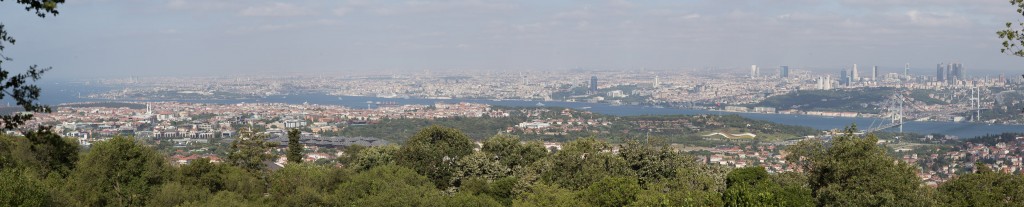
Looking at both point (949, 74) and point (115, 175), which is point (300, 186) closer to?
point (115, 175)

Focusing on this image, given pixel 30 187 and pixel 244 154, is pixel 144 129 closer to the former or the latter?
pixel 244 154

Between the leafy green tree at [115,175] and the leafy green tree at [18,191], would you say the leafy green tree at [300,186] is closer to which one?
the leafy green tree at [115,175]

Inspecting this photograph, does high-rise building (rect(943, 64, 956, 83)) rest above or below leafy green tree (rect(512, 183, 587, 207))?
above

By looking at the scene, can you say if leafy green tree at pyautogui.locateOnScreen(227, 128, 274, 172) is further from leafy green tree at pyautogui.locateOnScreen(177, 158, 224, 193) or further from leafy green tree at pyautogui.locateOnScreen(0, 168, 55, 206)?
leafy green tree at pyautogui.locateOnScreen(0, 168, 55, 206)

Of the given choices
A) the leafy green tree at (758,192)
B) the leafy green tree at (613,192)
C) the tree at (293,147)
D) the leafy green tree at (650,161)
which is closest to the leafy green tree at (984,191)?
the leafy green tree at (758,192)

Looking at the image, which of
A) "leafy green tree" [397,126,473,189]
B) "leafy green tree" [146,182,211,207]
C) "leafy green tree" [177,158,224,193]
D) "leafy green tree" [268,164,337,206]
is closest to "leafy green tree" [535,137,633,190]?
"leafy green tree" [397,126,473,189]
